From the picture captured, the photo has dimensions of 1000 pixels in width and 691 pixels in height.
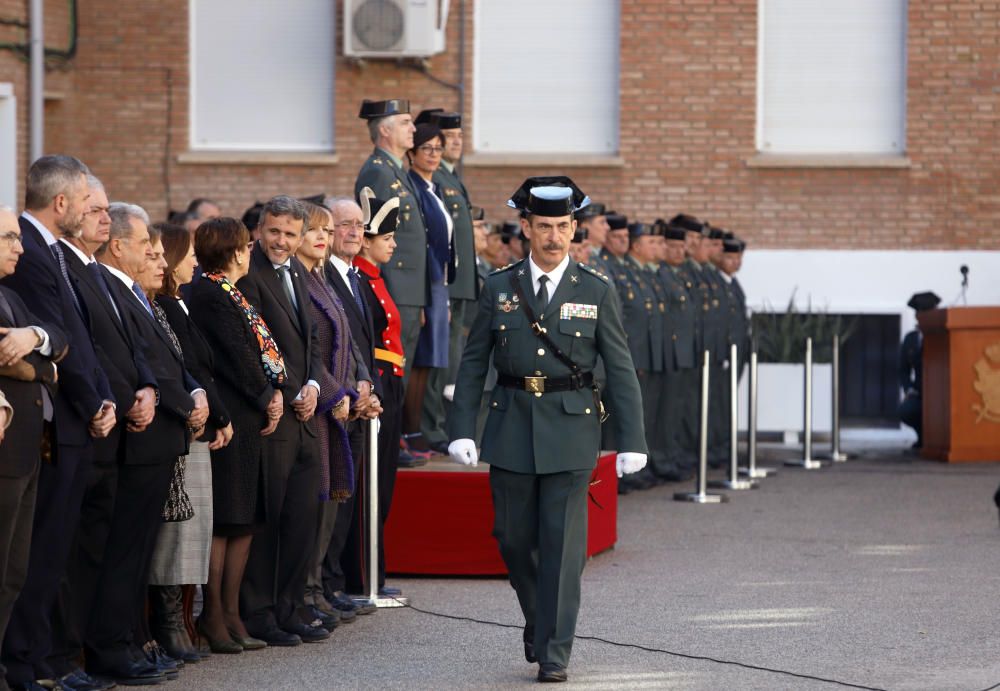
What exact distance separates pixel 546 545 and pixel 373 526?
182 centimetres

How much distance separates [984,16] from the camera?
18.8 m

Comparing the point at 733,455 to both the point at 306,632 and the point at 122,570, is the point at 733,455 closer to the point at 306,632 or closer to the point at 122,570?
the point at 306,632

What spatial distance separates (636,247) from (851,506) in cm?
301

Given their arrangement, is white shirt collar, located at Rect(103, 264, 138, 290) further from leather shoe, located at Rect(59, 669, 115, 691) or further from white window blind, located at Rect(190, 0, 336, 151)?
white window blind, located at Rect(190, 0, 336, 151)

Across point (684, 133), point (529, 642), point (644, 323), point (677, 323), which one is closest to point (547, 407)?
point (529, 642)

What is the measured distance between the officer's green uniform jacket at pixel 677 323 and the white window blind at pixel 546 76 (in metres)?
3.85

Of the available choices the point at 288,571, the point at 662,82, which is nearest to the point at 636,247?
the point at 662,82

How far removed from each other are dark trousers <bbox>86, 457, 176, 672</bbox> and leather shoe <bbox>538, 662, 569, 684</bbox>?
154cm

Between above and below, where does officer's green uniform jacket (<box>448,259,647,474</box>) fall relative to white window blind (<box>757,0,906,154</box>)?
below

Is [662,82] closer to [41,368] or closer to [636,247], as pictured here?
[636,247]

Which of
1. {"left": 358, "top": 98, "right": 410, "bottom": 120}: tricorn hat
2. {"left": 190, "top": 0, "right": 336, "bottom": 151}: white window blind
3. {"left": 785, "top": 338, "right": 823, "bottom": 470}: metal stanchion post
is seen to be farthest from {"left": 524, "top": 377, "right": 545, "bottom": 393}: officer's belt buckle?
{"left": 190, "top": 0, "right": 336, "bottom": 151}: white window blind

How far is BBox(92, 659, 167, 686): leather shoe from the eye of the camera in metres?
6.78

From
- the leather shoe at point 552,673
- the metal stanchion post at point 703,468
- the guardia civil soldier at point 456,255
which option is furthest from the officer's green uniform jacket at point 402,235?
the metal stanchion post at point 703,468

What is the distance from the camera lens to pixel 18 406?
19.8 ft
